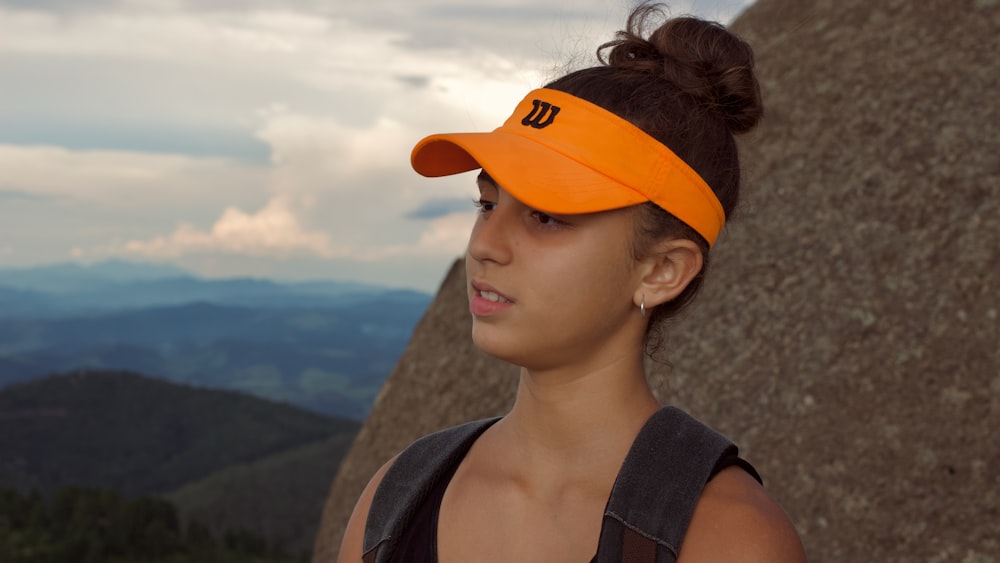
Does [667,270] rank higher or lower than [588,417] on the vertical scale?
higher

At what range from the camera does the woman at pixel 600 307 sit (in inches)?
122

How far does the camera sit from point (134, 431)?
92.8m

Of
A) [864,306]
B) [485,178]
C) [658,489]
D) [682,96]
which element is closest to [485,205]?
[485,178]

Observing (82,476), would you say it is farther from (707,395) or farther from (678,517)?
(678,517)

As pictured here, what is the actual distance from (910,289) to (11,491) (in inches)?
1131

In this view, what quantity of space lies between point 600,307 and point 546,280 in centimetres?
21

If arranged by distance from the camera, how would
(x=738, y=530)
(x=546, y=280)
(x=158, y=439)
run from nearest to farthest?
(x=738, y=530) < (x=546, y=280) < (x=158, y=439)

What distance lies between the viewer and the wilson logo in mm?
3383

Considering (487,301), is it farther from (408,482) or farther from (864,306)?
(864,306)

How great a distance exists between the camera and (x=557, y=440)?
3461 mm

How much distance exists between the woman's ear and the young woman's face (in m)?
0.08

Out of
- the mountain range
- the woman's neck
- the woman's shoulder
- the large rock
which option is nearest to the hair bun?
the woman's neck

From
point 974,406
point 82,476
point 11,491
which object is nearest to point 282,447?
point 82,476

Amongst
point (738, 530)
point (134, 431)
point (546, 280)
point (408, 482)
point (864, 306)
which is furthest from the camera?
point (134, 431)
